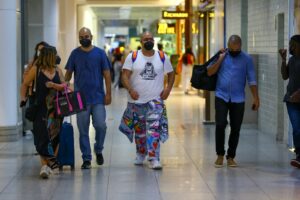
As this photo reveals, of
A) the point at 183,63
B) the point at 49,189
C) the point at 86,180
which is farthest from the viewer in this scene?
the point at 183,63

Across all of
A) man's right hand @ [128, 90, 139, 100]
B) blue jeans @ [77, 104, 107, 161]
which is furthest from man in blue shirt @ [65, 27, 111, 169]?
man's right hand @ [128, 90, 139, 100]

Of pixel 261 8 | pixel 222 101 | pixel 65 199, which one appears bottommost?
pixel 65 199

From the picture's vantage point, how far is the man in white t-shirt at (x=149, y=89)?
32.9ft

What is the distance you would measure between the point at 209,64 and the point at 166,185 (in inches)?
83.9

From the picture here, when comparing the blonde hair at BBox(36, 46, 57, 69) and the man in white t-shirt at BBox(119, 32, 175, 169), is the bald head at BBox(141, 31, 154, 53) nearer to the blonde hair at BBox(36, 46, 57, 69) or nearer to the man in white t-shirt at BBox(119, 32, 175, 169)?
the man in white t-shirt at BBox(119, 32, 175, 169)

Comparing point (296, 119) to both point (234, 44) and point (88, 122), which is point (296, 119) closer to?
point (234, 44)

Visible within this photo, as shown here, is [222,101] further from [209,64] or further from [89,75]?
[89,75]

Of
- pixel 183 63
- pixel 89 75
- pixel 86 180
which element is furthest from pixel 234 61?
pixel 183 63

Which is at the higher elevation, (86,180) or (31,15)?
Result: (31,15)

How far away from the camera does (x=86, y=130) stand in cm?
1012

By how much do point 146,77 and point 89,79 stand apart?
776mm

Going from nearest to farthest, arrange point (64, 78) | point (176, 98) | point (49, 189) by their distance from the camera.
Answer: point (49, 189)
point (64, 78)
point (176, 98)

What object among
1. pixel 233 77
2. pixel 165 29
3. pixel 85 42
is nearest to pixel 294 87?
pixel 233 77

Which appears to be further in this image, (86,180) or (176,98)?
(176,98)
